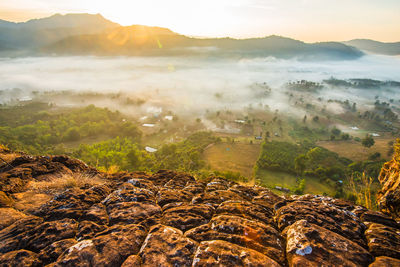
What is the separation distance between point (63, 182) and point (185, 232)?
6.43m

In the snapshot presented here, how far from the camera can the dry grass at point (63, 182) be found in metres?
7.93

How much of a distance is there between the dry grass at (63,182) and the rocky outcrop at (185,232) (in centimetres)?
62

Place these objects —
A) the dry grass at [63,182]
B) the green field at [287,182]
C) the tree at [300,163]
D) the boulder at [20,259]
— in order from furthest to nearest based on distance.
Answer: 1. the tree at [300,163]
2. the green field at [287,182]
3. the dry grass at [63,182]
4. the boulder at [20,259]

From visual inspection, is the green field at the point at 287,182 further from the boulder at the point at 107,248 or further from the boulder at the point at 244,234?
the boulder at the point at 107,248

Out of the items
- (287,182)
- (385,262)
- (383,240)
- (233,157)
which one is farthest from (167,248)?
(233,157)

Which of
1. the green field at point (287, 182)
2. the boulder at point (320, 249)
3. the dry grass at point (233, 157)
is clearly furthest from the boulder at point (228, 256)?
the dry grass at point (233, 157)

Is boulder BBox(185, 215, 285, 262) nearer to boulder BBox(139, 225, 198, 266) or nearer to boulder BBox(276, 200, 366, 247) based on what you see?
boulder BBox(139, 225, 198, 266)

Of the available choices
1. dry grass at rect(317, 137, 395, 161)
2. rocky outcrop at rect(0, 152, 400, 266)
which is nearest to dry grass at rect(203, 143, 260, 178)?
dry grass at rect(317, 137, 395, 161)

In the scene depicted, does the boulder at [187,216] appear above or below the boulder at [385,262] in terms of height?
below

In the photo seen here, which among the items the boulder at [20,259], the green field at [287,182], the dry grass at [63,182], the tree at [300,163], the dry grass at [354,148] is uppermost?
the boulder at [20,259]

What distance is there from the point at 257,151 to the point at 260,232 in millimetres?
82663

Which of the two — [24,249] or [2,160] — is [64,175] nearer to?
[2,160]

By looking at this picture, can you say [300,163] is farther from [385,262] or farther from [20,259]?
[20,259]

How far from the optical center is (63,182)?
8508 millimetres
